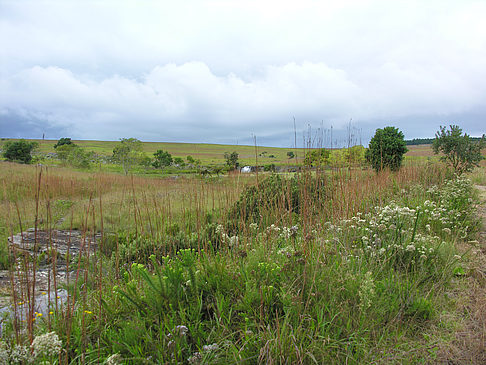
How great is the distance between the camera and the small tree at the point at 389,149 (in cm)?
1105

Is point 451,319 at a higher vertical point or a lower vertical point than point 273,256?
lower

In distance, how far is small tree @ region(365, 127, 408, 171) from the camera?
1105 cm

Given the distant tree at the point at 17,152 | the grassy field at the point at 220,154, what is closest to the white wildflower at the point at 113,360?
the grassy field at the point at 220,154

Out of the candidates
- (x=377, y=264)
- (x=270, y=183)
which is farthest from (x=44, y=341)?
(x=270, y=183)

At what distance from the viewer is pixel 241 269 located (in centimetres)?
232

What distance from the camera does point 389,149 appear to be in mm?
11180

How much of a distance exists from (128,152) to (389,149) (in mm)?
28369

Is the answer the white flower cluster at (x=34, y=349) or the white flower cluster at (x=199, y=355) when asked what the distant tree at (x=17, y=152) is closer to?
the white flower cluster at (x=34, y=349)

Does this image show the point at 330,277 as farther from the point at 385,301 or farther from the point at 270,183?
the point at 270,183

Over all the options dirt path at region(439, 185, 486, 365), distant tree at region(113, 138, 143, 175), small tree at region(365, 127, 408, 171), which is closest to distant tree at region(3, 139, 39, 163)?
distant tree at region(113, 138, 143, 175)

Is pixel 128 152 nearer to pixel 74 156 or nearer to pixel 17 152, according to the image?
pixel 74 156

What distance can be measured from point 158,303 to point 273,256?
4.04 ft

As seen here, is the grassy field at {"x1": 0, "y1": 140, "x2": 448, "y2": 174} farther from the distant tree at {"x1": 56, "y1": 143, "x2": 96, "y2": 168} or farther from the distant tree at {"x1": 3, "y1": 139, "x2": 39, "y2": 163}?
the distant tree at {"x1": 3, "y1": 139, "x2": 39, "y2": 163}

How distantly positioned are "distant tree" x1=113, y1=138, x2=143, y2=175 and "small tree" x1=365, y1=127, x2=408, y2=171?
25956 mm
